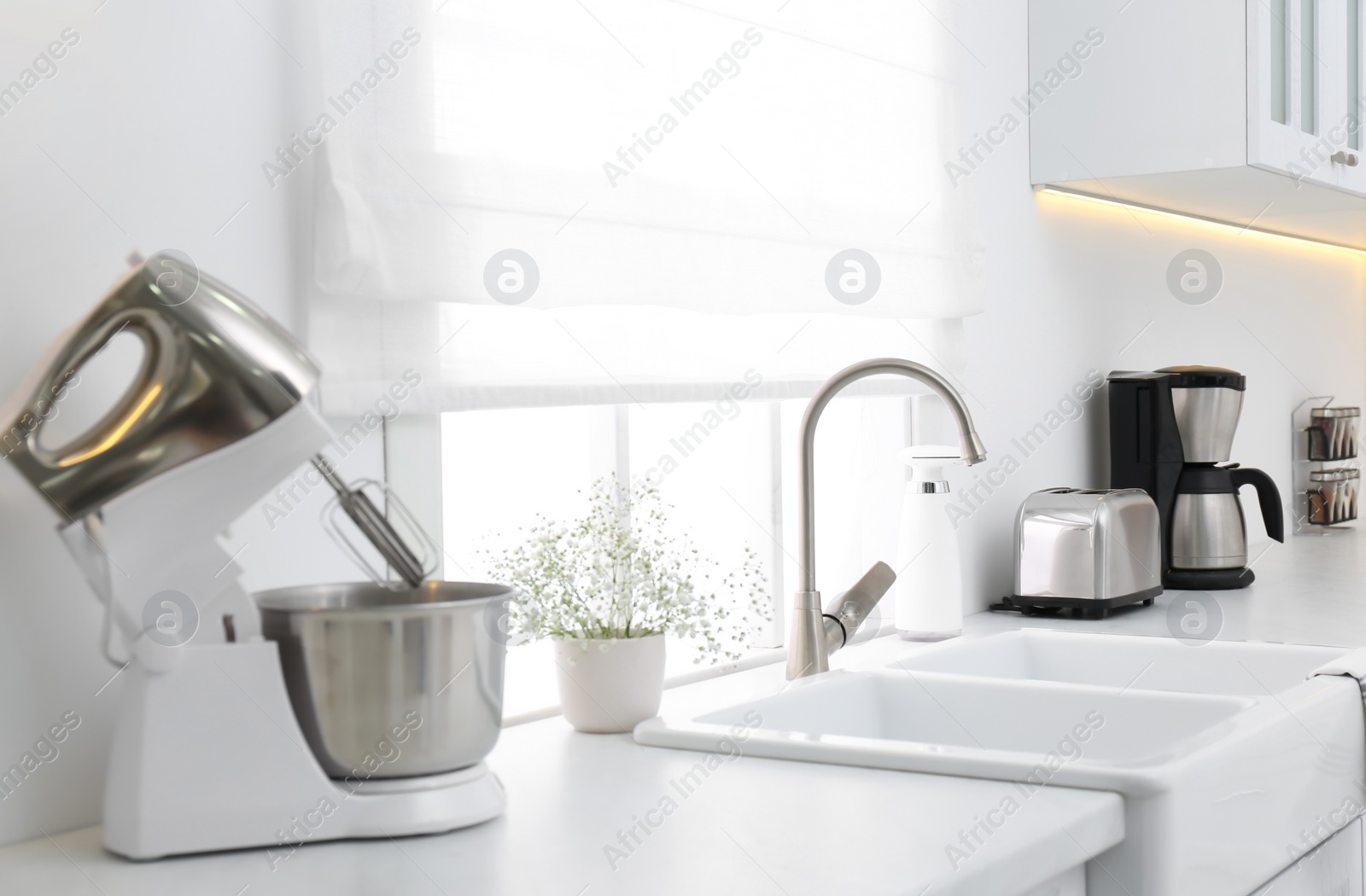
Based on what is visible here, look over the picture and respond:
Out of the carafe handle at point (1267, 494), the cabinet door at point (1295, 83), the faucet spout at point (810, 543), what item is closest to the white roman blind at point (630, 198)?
the faucet spout at point (810, 543)

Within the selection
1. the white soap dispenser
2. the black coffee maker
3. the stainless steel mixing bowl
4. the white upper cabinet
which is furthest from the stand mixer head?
the black coffee maker

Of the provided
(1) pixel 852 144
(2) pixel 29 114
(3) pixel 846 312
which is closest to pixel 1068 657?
(3) pixel 846 312

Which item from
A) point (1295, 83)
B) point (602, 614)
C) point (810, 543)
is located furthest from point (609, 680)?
point (1295, 83)

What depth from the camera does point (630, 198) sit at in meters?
1.42

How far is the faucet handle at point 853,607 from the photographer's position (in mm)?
1517

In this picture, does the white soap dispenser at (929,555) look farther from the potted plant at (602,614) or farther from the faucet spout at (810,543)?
the potted plant at (602,614)

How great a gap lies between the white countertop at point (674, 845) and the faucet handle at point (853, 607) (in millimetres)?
370

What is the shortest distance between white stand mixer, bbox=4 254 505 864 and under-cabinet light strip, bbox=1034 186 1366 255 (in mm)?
1680

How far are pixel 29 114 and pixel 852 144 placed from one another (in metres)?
1.06

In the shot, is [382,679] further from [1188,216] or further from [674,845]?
[1188,216]

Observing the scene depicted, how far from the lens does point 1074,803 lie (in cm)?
99

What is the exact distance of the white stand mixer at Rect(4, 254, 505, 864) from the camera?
0.82 meters

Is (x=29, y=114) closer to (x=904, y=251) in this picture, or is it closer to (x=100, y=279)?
(x=100, y=279)

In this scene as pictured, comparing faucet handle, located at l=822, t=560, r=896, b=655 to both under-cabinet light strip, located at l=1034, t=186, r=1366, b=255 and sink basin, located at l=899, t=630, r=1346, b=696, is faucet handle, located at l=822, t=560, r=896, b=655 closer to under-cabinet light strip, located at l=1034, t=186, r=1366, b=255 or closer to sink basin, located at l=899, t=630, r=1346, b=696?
sink basin, located at l=899, t=630, r=1346, b=696
